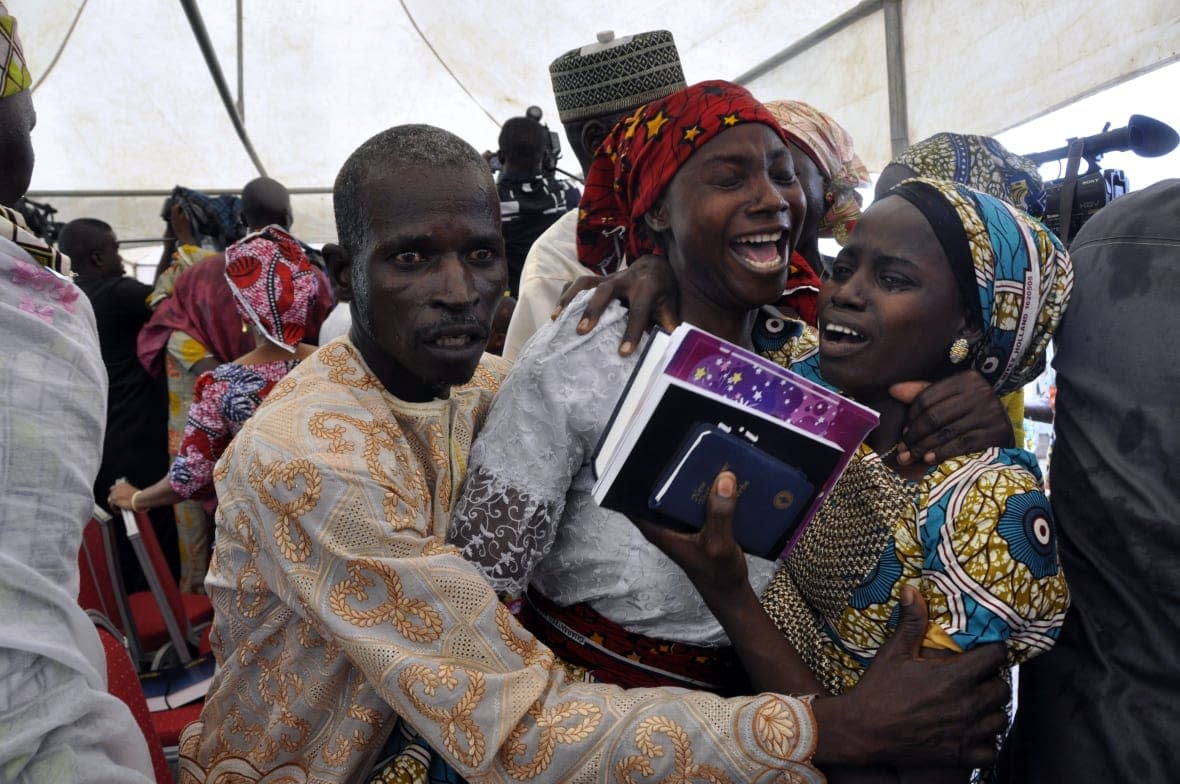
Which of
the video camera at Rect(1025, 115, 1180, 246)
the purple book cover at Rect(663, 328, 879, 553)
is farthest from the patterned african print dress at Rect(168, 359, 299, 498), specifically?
the video camera at Rect(1025, 115, 1180, 246)

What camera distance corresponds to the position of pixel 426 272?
154cm

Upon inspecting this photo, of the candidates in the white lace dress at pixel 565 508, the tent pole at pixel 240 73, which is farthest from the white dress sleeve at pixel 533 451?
the tent pole at pixel 240 73

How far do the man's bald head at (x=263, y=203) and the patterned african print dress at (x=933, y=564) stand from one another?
3.77m

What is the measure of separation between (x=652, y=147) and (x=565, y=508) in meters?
0.70

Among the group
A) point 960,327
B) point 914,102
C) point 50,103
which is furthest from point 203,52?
point 960,327

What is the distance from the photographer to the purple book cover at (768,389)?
1.14 meters

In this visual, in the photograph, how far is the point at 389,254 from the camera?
1.53 metres

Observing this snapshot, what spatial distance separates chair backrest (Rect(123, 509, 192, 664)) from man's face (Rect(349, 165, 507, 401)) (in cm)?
180

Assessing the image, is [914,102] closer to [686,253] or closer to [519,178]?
[519,178]

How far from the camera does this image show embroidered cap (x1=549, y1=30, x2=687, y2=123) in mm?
2787

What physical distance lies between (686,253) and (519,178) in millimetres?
2666

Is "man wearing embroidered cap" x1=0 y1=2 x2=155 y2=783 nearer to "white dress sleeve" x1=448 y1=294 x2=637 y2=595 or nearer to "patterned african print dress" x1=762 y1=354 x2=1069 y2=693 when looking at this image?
"white dress sleeve" x1=448 y1=294 x2=637 y2=595

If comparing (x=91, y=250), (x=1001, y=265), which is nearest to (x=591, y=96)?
(x=1001, y=265)

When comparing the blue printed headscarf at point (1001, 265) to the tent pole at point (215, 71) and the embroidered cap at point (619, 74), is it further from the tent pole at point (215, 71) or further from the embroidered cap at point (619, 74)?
the tent pole at point (215, 71)
